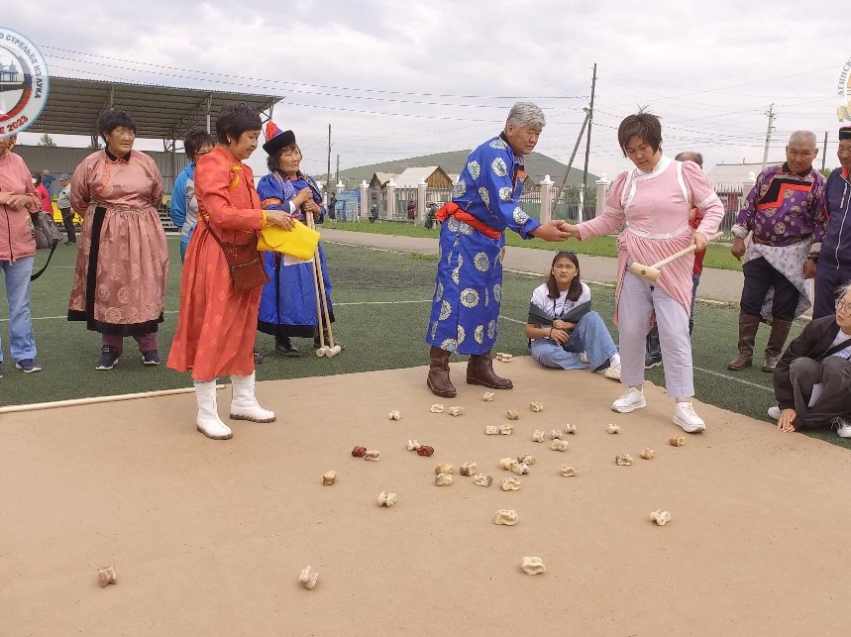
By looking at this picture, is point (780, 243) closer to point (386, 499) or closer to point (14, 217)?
point (386, 499)

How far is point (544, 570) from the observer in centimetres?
255

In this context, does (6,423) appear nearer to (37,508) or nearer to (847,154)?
(37,508)

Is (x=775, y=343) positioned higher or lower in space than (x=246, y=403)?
higher

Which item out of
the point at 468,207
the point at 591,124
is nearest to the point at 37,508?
the point at 468,207

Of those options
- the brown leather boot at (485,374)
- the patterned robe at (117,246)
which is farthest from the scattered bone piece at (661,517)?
the patterned robe at (117,246)

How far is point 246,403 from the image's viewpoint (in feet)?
13.8

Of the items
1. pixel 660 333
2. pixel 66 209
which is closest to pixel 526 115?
pixel 660 333

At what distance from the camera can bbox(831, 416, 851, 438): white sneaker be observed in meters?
4.09

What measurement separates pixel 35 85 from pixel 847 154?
5204mm

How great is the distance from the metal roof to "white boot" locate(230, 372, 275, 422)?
63.5 ft

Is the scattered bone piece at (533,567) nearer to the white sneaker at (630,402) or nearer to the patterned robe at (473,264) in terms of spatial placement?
the white sneaker at (630,402)

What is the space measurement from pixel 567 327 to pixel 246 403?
2.50 m

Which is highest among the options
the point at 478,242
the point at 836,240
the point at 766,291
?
the point at 836,240

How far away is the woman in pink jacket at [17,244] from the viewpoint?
16.2 feet
